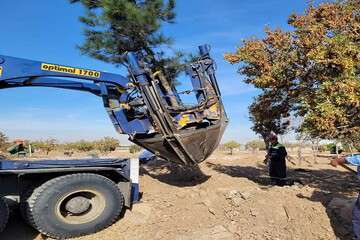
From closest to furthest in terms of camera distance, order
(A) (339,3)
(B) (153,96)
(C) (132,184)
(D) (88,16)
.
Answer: (C) (132,184) < (B) (153,96) < (A) (339,3) < (D) (88,16)

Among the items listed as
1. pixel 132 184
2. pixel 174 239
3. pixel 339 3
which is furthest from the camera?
pixel 339 3

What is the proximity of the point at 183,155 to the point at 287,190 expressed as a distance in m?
1.99

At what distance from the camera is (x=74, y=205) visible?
256 inches

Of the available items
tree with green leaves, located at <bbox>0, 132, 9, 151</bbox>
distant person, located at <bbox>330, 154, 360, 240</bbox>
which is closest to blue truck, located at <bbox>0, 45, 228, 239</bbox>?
distant person, located at <bbox>330, 154, 360, 240</bbox>

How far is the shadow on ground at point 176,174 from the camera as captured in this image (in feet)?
34.8

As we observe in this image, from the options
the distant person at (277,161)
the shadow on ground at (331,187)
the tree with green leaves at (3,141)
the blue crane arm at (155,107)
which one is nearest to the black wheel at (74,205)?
the blue crane arm at (155,107)

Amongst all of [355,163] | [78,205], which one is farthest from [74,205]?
[355,163]

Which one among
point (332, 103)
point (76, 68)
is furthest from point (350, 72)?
point (76, 68)

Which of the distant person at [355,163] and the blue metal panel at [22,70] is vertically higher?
the blue metal panel at [22,70]

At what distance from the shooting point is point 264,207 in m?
6.68

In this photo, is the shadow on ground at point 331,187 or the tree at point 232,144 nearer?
the shadow on ground at point 331,187

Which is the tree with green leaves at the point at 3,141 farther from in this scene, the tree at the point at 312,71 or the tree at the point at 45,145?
the tree at the point at 312,71

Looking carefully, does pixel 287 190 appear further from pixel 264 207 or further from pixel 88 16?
pixel 88 16

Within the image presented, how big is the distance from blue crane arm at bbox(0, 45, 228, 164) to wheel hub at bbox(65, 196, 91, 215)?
2.02m
